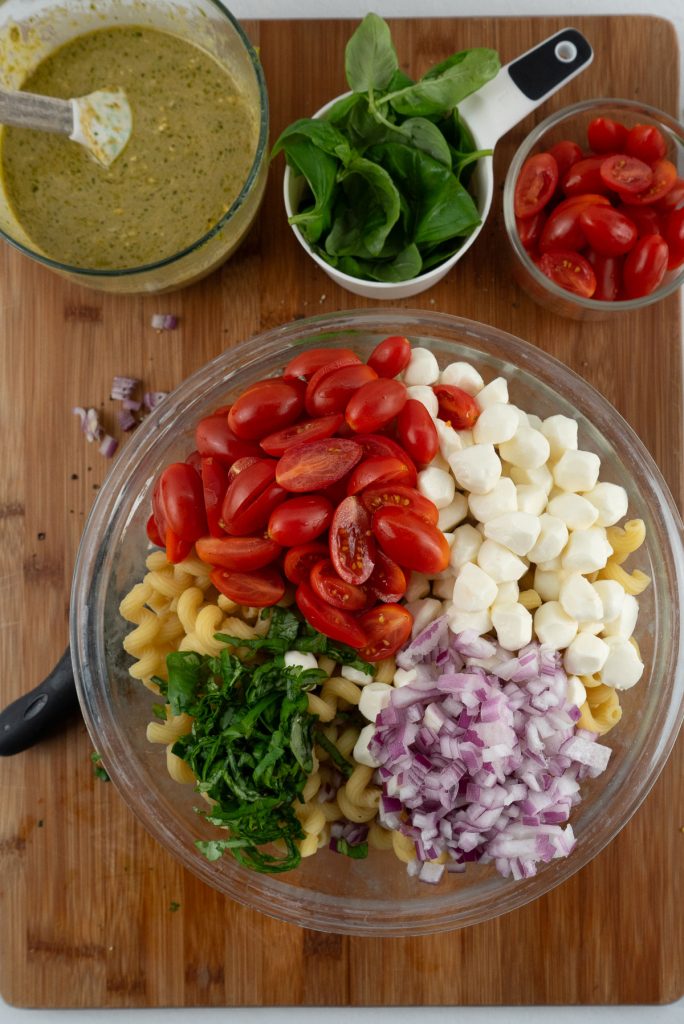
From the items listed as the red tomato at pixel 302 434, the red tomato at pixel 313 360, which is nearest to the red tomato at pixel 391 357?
the red tomato at pixel 313 360

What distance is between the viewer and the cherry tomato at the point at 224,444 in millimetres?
1648

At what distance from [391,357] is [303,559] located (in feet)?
1.38

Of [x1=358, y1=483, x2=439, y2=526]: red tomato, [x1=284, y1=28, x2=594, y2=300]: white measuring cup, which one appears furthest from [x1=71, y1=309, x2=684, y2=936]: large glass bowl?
[x1=358, y1=483, x2=439, y2=526]: red tomato

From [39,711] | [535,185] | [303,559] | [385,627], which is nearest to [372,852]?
[385,627]

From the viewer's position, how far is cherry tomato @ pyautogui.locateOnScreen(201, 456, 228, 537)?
1615 millimetres

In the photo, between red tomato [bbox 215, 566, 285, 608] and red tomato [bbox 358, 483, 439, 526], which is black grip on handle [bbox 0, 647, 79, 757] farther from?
red tomato [bbox 358, 483, 439, 526]

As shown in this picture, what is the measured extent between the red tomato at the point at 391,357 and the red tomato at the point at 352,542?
0.29 m

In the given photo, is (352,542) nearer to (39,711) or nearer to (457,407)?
(457,407)

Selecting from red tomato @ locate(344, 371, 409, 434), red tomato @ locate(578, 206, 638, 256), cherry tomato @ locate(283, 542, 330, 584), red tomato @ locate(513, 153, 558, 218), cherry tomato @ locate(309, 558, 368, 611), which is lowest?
cherry tomato @ locate(309, 558, 368, 611)

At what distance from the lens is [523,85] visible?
181 centimetres

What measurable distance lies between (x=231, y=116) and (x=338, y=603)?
3.42ft

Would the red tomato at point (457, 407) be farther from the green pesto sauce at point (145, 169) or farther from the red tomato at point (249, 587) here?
the green pesto sauce at point (145, 169)

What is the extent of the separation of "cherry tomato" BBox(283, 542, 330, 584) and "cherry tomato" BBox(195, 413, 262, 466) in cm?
21

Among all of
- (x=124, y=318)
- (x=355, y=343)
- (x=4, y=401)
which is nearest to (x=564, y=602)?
(x=355, y=343)
